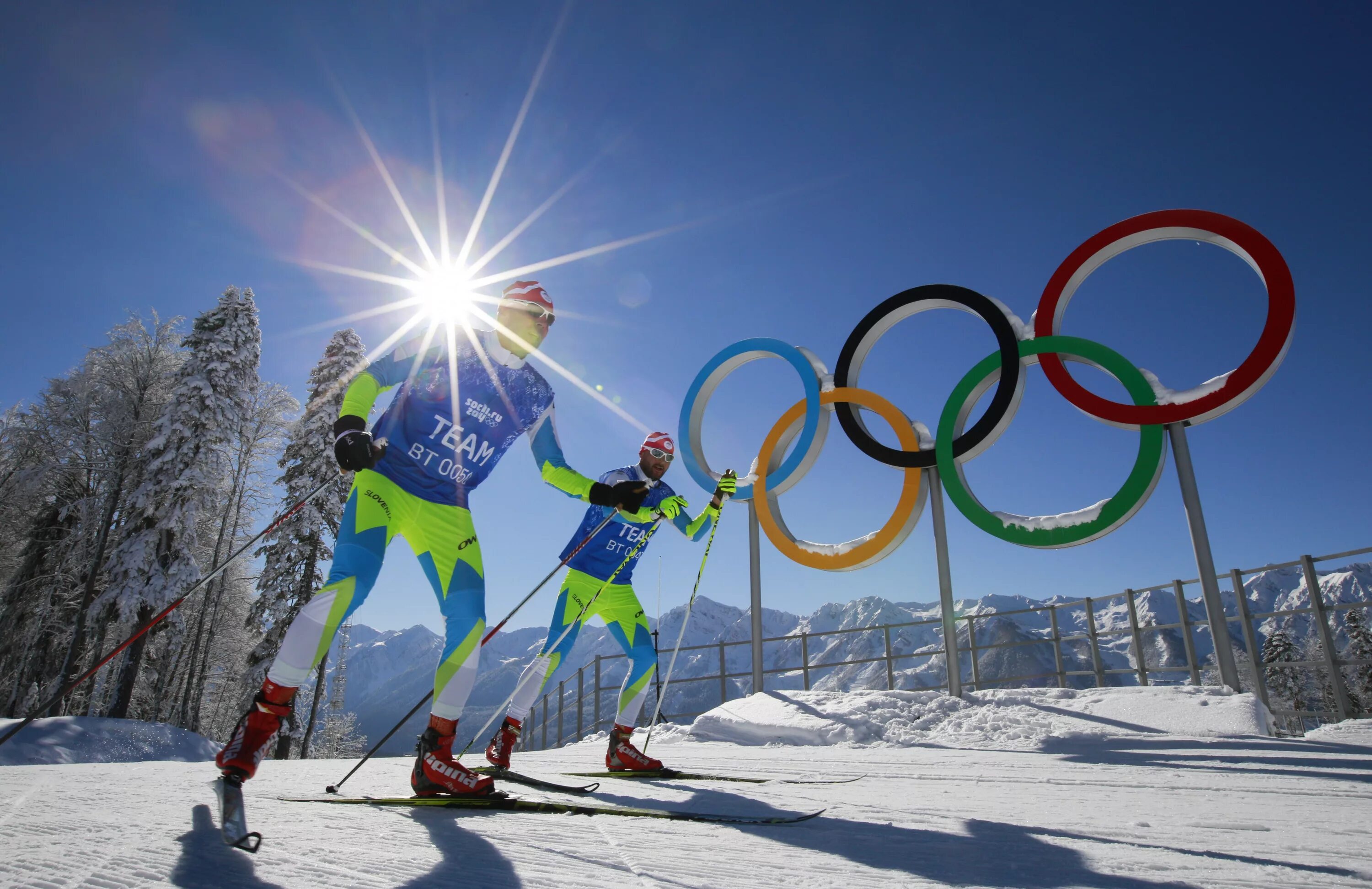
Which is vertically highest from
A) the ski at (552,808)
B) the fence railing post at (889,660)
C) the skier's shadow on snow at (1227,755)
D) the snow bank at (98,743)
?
the fence railing post at (889,660)

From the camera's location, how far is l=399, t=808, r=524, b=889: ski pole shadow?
132 cm

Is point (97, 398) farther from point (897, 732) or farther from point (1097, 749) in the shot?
point (1097, 749)

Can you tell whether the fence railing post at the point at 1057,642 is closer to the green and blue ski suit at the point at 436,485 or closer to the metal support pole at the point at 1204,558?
the metal support pole at the point at 1204,558

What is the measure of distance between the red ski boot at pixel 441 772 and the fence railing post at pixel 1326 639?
831 centimetres

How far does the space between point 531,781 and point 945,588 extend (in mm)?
5711

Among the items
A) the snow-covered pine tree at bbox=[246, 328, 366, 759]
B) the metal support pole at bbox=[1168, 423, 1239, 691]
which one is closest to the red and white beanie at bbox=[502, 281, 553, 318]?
the metal support pole at bbox=[1168, 423, 1239, 691]

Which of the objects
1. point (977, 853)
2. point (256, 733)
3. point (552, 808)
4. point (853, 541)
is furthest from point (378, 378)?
point (853, 541)

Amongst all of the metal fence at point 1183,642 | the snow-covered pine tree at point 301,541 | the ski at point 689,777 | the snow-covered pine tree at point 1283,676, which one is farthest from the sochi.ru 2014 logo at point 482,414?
the snow-covered pine tree at point 1283,676

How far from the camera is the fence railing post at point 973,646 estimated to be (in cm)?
948

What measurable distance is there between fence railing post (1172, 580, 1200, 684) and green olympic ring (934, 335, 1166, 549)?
216 cm

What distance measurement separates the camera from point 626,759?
418 cm

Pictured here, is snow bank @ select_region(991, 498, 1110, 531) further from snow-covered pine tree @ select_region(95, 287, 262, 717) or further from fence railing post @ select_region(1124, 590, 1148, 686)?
snow-covered pine tree @ select_region(95, 287, 262, 717)

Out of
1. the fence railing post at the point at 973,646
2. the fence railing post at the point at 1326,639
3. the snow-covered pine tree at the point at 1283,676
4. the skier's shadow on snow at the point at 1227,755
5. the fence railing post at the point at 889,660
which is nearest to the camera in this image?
the skier's shadow on snow at the point at 1227,755

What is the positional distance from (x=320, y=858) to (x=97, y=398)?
20.2 meters
